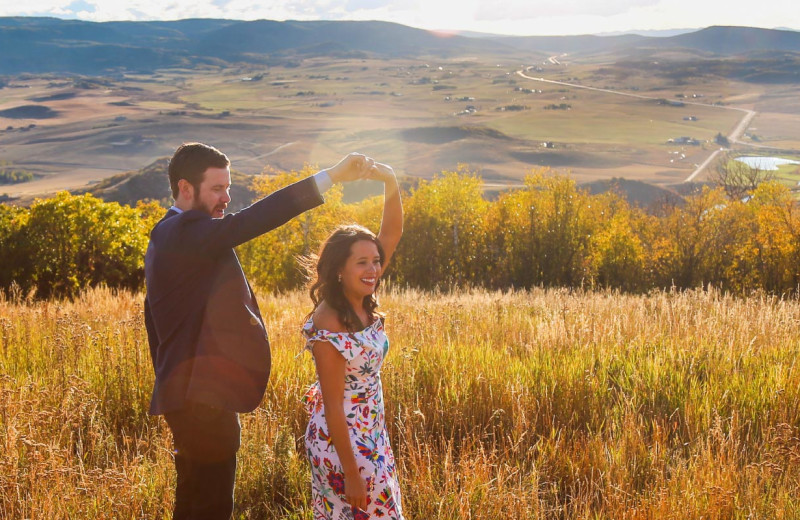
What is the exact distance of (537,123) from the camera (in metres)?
171

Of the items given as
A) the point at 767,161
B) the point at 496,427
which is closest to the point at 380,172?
the point at 496,427

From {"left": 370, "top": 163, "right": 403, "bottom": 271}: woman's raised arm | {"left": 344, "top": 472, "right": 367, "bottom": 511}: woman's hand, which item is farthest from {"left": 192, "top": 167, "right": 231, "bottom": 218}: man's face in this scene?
{"left": 344, "top": 472, "right": 367, "bottom": 511}: woman's hand

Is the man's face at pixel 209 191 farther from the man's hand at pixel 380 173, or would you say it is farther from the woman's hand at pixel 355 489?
the woman's hand at pixel 355 489

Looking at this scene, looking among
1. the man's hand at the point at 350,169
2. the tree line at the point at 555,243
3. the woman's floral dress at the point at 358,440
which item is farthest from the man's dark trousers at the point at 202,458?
the tree line at the point at 555,243

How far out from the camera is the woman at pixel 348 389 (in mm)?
2922

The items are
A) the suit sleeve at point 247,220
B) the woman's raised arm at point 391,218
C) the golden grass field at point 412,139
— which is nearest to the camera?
the suit sleeve at point 247,220

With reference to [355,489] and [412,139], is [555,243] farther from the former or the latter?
[412,139]

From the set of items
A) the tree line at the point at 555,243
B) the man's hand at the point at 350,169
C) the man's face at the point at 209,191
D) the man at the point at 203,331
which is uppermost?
the man's hand at the point at 350,169

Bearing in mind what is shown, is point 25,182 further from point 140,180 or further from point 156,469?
point 156,469

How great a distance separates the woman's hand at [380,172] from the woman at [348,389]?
37 centimetres

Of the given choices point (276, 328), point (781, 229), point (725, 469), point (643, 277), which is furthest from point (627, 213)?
point (725, 469)

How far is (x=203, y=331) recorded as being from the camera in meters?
2.99

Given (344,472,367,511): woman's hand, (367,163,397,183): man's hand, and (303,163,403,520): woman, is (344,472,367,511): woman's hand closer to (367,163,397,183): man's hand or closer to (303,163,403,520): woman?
(303,163,403,520): woman

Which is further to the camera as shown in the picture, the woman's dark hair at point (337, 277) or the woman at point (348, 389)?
the woman's dark hair at point (337, 277)
